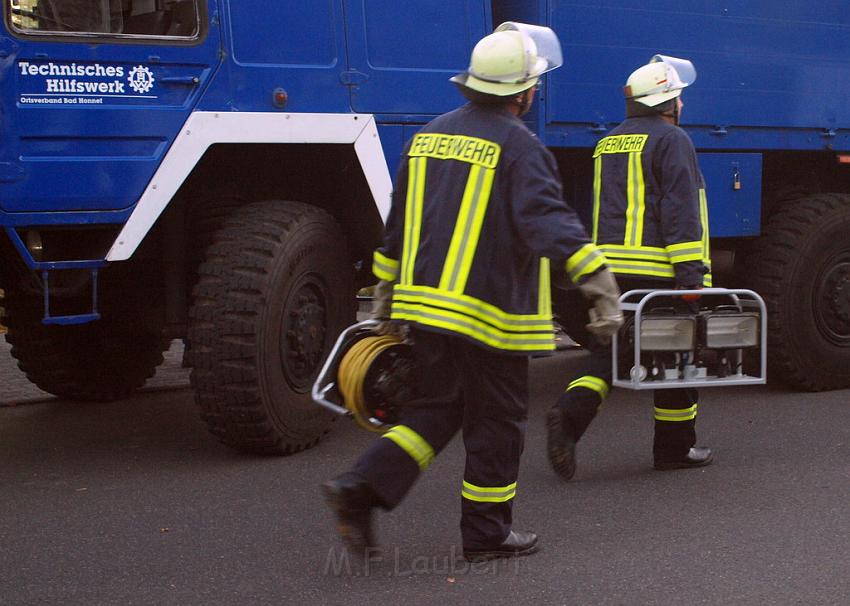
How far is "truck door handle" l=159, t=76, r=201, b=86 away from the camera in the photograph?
565 centimetres

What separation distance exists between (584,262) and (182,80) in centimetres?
231

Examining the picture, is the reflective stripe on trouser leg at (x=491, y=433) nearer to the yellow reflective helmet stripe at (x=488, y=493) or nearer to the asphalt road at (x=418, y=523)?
the yellow reflective helmet stripe at (x=488, y=493)

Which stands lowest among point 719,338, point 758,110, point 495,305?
point 719,338

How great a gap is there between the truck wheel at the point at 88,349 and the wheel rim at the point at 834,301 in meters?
3.91

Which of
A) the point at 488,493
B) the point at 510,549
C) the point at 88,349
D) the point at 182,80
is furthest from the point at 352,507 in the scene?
the point at 88,349

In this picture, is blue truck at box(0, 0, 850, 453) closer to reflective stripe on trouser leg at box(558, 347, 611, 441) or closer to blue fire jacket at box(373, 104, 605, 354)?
reflective stripe on trouser leg at box(558, 347, 611, 441)

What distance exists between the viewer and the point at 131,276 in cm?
631

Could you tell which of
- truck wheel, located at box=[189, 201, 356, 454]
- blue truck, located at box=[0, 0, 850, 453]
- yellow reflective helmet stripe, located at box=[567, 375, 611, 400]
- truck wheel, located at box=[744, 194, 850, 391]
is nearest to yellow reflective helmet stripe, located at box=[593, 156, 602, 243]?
yellow reflective helmet stripe, located at box=[567, 375, 611, 400]

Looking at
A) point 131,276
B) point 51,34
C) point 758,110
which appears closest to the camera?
point 51,34

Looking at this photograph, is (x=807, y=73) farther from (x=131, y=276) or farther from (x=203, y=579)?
(x=203, y=579)

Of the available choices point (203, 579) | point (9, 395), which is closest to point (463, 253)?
point (203, 579)

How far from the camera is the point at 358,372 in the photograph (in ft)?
14.9

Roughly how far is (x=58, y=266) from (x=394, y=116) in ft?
5.95

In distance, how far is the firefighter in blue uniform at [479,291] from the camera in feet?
14.1
